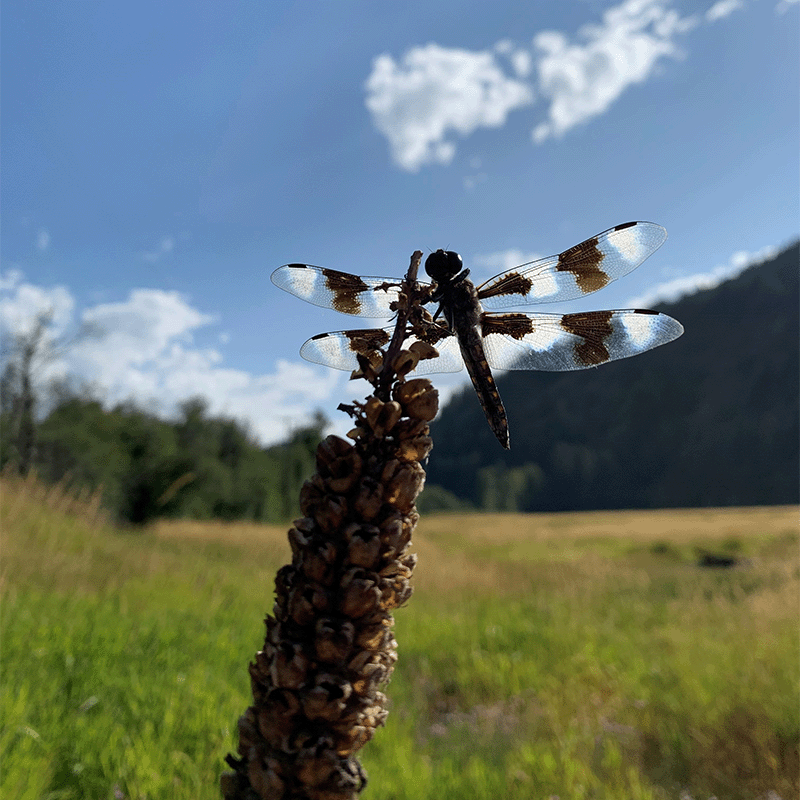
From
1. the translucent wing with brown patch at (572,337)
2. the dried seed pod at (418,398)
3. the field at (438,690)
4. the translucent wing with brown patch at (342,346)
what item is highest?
the translucent wing with brown patch at (572,337)

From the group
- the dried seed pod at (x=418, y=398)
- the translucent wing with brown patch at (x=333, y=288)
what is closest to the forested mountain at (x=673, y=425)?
the translucent wing with brown patch at (x=333, y=288)

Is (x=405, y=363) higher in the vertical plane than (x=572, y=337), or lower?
lower

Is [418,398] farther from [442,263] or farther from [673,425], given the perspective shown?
[673,425]

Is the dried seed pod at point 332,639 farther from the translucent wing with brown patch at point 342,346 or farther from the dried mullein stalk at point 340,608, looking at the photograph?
the translucent wing with brown patch at point 342,346

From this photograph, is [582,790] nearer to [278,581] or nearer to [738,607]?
[278,581]

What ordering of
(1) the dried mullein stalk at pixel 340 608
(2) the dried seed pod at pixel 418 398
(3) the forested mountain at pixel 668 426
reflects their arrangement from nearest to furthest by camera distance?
(1) the dried mullein stalk at pixel 340 608 < (2) the dried seed pod at pixel 418 398 < (3) the forested mountain at pixel 668 426

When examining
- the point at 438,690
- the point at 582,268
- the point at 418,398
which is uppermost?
the point at 582,268

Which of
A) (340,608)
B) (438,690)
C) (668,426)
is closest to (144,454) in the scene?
(438,690)

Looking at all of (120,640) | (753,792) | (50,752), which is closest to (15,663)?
(120,640)
